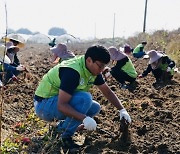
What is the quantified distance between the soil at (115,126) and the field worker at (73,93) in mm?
212

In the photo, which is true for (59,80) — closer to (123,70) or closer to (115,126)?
(115,126)

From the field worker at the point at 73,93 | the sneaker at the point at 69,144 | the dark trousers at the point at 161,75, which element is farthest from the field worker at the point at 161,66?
the sneaker at the point at 69,144

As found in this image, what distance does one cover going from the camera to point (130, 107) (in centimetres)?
559

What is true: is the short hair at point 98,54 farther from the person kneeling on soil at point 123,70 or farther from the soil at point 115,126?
the person kneeling on soil at point 123,70

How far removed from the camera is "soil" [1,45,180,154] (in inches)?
153

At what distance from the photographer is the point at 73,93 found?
12.7 ft

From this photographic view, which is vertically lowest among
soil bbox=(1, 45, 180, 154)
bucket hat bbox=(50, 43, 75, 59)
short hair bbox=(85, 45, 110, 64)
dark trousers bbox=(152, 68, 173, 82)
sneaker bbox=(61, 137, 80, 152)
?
dark trousers bbox=(152, 68, 173, 82)

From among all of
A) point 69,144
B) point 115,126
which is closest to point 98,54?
point 69,144

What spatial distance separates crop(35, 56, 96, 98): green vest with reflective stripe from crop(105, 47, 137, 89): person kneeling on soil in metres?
3.57

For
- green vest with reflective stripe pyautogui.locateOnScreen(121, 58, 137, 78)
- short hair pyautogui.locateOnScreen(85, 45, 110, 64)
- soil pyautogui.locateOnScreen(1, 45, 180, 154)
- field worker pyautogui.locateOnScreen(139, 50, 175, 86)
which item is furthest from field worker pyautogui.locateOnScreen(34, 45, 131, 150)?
field worker pyautogui.locateOnScreen(139, 50, 175, 86)

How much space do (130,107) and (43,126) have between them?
4.97 feet

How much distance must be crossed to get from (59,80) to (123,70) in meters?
3.87

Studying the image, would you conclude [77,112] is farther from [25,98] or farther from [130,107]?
[25,98]

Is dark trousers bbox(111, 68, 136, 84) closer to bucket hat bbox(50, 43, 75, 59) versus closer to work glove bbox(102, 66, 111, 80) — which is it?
work glove bbox(102, 66, 111, 80)
